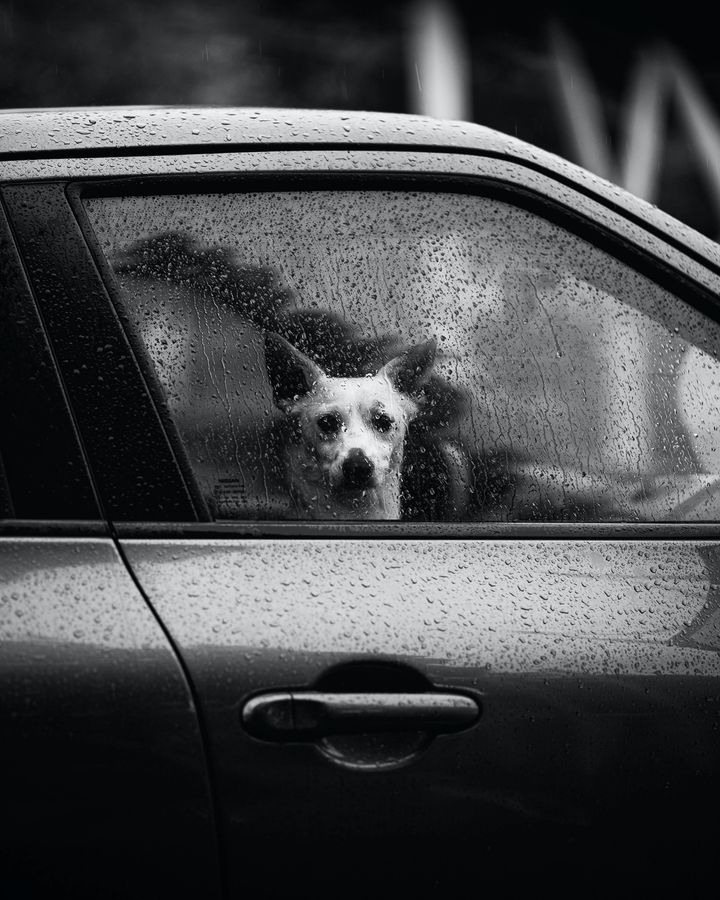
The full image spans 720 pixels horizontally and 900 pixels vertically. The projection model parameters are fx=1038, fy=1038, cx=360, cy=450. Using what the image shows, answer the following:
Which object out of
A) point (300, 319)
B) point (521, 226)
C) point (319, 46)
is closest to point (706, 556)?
point (521, 226)

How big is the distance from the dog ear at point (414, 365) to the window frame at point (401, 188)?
23cm

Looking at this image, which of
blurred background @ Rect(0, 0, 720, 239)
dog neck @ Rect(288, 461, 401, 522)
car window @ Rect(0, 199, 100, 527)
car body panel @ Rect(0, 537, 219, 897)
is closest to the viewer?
car body panel @ Rect(0, 537, 219, 897)

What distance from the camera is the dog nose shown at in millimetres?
1532

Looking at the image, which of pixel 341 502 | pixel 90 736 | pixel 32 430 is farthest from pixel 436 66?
pixel 90 736

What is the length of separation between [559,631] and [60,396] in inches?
28.1

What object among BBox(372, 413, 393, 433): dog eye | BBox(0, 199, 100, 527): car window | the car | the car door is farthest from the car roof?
the car door

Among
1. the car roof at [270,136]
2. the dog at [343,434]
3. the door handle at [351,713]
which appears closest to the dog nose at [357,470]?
the dog at [343,434]

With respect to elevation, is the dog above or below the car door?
above

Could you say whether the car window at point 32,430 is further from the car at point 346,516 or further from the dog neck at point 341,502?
the dog neck at point 341,502

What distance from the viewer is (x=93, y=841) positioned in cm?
119

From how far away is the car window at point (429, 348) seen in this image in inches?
57.4

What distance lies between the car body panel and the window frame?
160mm

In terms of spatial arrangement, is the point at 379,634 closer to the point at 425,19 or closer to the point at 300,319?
the point at 300,319

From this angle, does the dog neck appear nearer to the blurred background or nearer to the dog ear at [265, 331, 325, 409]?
the dog ear at [265, 331, 325, 409]
